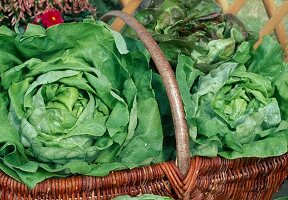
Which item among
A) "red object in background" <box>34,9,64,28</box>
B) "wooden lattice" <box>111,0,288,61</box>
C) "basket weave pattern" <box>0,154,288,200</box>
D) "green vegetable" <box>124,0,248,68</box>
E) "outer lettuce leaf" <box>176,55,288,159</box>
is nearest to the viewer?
"basket weave pattern" <box>0,154,288,200</box>

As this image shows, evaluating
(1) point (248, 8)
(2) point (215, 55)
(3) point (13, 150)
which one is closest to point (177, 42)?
(2) point (215, 55)

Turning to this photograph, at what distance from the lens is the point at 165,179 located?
1407 mm

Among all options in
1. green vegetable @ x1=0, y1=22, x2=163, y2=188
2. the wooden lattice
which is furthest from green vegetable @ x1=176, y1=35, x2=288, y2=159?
the wooden lattice

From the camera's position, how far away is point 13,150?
1380mm

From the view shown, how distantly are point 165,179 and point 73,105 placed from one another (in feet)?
0.93

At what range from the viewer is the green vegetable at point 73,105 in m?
1.37

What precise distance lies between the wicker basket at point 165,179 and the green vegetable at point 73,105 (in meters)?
0.02

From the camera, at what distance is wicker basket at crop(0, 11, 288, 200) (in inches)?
52.5

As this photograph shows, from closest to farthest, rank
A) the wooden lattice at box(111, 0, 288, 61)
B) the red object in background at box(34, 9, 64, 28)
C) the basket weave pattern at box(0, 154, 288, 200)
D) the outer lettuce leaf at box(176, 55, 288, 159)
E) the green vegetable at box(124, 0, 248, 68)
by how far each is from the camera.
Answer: the basket weave pattern at box(0, 154, 288, 200) < the outer lettuce leaf at box(176, 55, 288, 159) < the green vegetable at box(124, 0, 248, 68) < the red object in background at box(34, 9, 64, 28) < the wooden lattice at box(111, 0, 288, 61)

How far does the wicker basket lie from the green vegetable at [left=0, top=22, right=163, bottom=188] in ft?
0.08

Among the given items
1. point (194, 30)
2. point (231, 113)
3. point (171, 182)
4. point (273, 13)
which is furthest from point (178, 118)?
point (273, 13)

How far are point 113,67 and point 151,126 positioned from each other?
0.60 ft

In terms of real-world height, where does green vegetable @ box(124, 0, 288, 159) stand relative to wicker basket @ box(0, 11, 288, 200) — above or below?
above

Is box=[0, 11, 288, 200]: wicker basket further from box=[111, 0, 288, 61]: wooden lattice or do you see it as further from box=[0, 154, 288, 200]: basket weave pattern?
box=[111, 0, 288, 61]: wooden lattice
